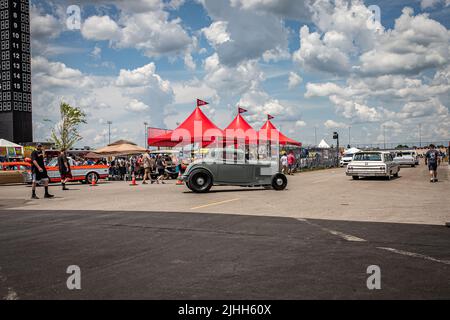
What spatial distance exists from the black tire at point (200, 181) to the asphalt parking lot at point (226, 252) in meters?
4.78

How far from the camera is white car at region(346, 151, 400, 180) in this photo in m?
21.8

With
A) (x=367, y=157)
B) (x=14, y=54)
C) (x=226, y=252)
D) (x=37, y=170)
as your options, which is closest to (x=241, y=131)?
(x=367, y=157)

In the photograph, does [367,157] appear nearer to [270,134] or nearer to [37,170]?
[270,134]

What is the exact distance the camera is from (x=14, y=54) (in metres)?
86.6

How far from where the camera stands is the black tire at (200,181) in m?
15.4

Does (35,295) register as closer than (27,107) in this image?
Yes

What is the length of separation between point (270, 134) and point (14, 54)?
76472 mm

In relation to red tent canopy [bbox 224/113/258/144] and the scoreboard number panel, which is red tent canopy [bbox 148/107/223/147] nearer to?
red tent canopy [bbox 224/113/258/144]

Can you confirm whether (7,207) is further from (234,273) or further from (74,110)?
(74,110)

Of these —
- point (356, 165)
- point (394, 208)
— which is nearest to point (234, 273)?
point (394, 208)

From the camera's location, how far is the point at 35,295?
3961 millimetres

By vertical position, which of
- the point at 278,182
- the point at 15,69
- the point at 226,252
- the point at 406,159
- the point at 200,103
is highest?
the point at 15,69

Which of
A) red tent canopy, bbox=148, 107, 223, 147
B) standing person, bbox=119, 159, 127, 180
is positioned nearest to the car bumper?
red tent canopy, bbox=148, 107, 223, 147
